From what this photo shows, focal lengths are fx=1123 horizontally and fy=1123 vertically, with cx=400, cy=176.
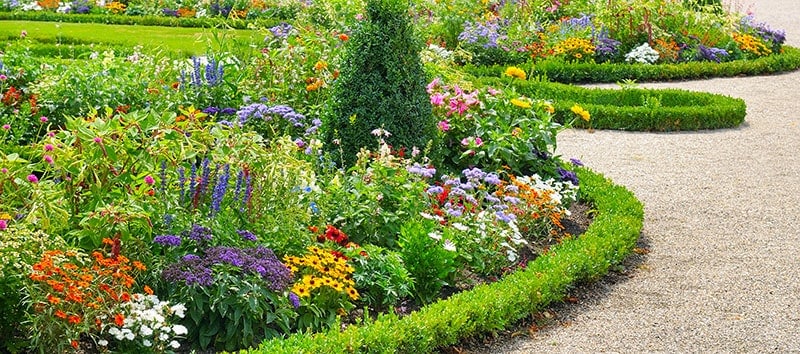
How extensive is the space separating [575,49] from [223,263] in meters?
8.60

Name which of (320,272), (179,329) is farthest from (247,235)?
(179,329)

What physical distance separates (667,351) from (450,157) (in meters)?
2.65

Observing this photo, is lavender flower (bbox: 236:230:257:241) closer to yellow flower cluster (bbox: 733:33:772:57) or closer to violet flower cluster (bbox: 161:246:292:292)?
violet flower cluster (bbox: 161:246:292:292)

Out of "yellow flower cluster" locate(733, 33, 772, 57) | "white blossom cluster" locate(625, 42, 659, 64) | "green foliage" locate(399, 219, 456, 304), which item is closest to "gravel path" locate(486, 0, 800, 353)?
"green foliage" locate(399, 219, 456, 304)

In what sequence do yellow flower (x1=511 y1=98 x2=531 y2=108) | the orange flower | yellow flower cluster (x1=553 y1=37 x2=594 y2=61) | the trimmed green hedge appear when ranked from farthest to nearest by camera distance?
1. yellow flower cluster (x1=553 y1=37 x2=594 y2=61)
2. the trimmed green hedge
3. yellow flower (x1=511 y1=98 x2=531 y2=108)
4. the orange flower

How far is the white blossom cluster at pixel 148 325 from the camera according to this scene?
4504 mm

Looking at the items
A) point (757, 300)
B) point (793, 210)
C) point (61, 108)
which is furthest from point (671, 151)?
point (61, 108)

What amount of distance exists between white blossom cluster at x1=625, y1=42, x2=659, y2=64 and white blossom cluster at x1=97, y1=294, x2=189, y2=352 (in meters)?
9.12

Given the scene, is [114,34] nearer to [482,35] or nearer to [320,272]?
[482,35]

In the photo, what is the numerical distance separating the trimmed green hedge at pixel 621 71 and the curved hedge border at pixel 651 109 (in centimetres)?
101

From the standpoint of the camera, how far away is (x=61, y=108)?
25.4ft

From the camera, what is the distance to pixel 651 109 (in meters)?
10.2

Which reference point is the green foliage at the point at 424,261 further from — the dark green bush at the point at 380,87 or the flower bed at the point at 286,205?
the dark green bush at the point at 380,87

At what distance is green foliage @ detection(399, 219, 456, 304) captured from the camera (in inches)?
223
